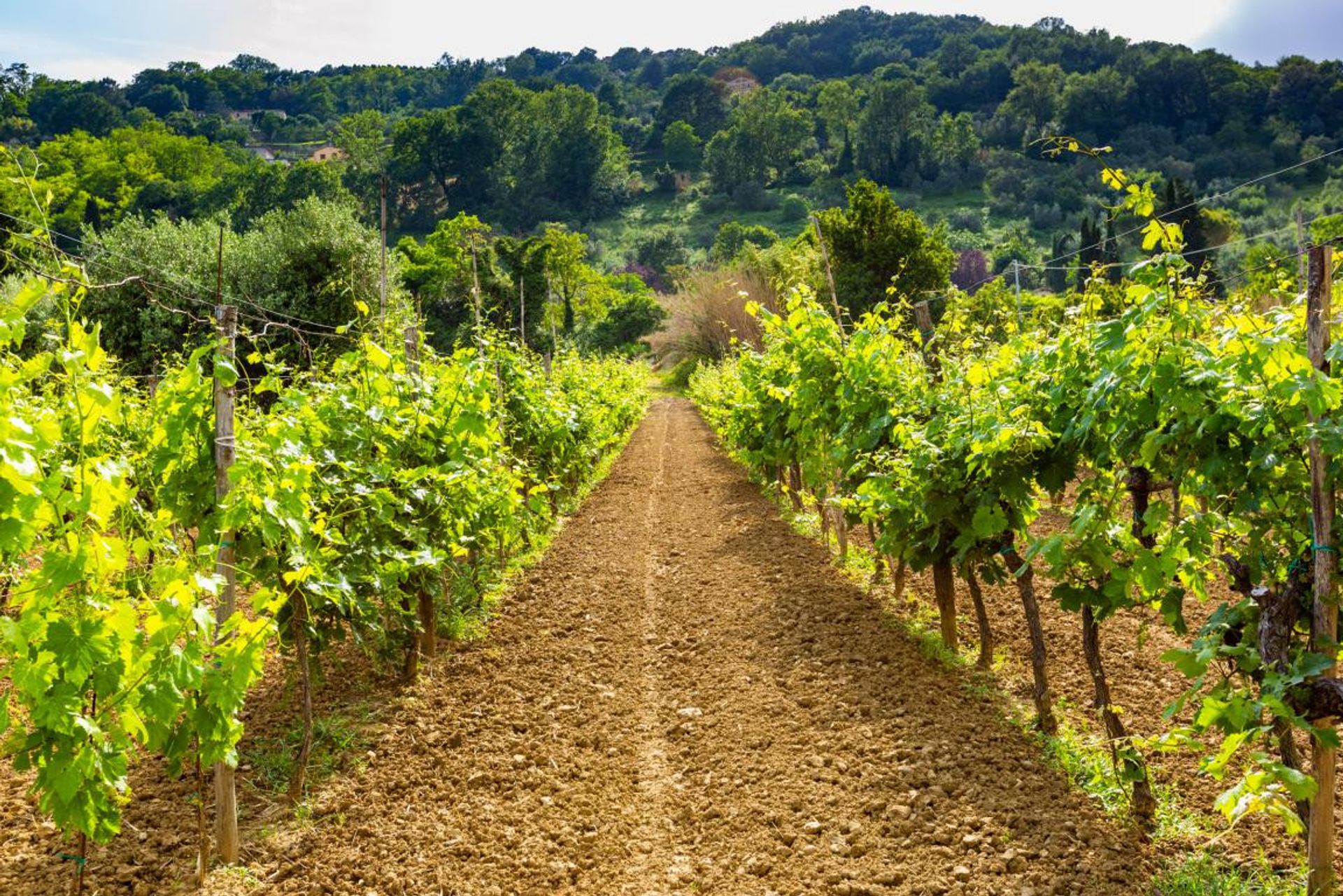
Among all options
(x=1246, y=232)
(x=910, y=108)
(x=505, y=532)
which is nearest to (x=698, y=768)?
(x=505, y=532)

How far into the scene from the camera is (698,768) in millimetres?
4965

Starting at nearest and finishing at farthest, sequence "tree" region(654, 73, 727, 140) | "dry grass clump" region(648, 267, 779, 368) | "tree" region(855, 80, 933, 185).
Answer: "dry grass clump" region(648, 267, 779, 368) → "tree" region(855, 80, 933, 185) → "tree" region(654, 73, 727, 140)

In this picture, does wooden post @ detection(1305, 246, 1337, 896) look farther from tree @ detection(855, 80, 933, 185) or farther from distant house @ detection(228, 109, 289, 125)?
distant house @ detection(228, 109, 289, 125)

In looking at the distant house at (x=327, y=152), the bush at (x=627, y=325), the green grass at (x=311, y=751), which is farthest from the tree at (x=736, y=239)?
the green grass at (x=311, y=751)

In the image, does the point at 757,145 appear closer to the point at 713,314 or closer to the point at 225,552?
the point at 713,314

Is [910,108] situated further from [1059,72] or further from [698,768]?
[698,768]

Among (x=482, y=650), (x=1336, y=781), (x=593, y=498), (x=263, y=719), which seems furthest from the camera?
(x=593, y=498)

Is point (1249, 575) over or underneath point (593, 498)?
over

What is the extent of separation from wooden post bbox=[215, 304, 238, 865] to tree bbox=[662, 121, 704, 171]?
104 meters

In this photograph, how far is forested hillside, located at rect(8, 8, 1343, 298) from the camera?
190 ft

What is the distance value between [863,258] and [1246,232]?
109 ft

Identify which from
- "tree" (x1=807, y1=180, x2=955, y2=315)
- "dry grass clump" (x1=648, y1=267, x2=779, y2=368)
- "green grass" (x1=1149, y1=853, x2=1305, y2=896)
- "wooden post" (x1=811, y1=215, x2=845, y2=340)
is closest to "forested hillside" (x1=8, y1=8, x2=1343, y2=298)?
"tree" (x1=807, y1=180, x2=955, y2=315)

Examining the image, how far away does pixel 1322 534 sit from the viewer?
2943mm

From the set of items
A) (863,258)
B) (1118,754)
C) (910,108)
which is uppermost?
(910,108)
